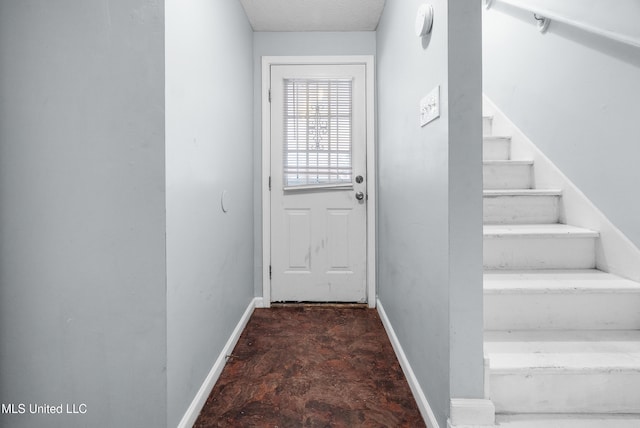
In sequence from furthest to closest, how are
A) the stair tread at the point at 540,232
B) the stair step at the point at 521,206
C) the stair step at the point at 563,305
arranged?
the stair step at the point at 521,206 → the stair tread at the point at 540,232 → the stair step at the point at 563,305

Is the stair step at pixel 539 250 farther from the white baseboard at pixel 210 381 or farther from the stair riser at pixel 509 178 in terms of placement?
the white baseboard at pixel 210 381

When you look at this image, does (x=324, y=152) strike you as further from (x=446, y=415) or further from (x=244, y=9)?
(x=446, y=415)

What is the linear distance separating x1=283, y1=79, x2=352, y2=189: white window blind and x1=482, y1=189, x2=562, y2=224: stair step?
3.82 ft

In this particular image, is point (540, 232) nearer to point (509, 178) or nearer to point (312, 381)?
point (509, 178)

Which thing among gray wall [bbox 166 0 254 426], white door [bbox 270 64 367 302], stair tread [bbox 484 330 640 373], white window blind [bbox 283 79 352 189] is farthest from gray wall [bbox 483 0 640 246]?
gray wall [bbox 166 0 254 426]

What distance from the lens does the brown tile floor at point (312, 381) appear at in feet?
4.48

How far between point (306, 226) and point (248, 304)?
31.1 inches

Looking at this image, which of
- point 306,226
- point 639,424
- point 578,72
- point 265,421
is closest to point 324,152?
point 306,226

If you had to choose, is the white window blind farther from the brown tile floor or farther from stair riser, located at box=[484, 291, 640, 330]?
stair riser, located at box=[484, 291, 640, 330]

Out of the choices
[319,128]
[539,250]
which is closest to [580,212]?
[539,250]

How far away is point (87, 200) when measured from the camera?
3.67 feet

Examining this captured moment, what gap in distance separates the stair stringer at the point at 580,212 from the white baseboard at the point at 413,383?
110 centimetres

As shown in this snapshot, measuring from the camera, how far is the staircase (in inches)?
44.9

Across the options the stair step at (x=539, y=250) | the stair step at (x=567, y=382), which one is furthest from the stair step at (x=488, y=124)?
the stair step at (x=567, y=382)
